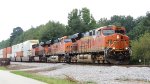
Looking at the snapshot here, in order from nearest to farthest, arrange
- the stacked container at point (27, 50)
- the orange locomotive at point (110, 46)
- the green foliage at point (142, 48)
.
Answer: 1. the orange locomotive at point (110, 46)
2. the green foliage at point (142, 48)
3. the stacked container at point (27, 50)

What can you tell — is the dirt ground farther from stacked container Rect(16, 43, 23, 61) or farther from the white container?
stacked container Rect(16, 43, 23, 61)

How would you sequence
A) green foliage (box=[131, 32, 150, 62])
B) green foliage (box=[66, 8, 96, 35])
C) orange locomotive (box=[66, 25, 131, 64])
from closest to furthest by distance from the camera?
orange locomotive (box=[66, 25, 131, 64]) → green foliage (box=[131, 32, 150, 62]) → green foliage (box=[66, 8, 96, 35])

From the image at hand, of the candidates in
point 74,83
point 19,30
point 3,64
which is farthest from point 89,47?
point 19,30

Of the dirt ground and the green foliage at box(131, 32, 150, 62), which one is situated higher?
the green foliage at box(131, 32, 150, 62)

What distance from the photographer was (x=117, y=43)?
1230 inches

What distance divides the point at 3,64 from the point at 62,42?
608 inches

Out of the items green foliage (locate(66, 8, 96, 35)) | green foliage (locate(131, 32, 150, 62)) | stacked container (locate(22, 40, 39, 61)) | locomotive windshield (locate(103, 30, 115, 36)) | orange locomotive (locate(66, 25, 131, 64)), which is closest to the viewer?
orange locomotive (locate(66, 25, 131, 64))

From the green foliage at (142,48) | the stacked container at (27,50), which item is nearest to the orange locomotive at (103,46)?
the green foliage at (142,48)

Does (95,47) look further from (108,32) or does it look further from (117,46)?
(117,46)

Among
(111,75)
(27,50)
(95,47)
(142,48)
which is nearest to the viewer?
(111,75)

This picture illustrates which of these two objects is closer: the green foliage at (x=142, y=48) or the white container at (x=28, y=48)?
the green foliage at (x=142, y=48)

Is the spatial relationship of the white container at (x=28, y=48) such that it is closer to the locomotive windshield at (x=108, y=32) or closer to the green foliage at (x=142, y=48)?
the green foliage at (x=142, y=48)

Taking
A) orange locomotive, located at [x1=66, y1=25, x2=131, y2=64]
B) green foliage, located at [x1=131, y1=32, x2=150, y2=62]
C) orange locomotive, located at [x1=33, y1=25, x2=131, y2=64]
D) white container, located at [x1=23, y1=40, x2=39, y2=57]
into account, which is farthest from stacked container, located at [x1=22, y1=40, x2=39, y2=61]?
orange locomotive, located at [x1=66, y1=25, x2=131, y2=64]

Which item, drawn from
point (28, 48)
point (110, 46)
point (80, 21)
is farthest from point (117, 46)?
point (80, 21)
